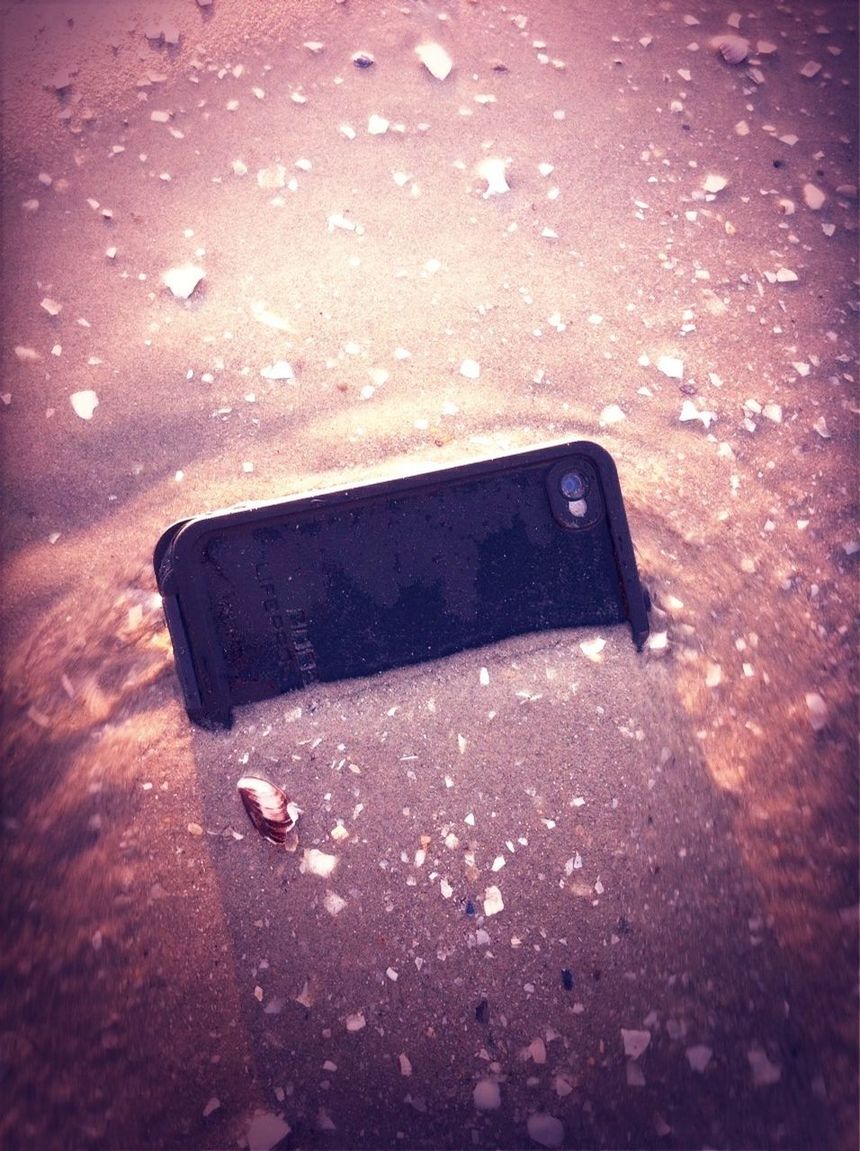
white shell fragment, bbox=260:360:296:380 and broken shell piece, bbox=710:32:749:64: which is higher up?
broken shell piece, bbox=710:32:749:64

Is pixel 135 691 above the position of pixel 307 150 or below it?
below

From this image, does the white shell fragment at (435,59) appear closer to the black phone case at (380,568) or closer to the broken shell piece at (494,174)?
the broken shell piece at (494,174)

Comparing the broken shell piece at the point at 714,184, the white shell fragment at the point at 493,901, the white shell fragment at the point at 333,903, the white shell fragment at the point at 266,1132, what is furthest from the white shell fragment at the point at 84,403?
the broken shell piece at the point at 714,184

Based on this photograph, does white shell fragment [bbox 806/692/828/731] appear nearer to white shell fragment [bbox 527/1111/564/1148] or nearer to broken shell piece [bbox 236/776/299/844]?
white shell fragment [bbox 527/1111/564/1148]

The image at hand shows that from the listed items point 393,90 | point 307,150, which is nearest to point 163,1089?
point 307,150

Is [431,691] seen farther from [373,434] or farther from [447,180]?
[447,180]

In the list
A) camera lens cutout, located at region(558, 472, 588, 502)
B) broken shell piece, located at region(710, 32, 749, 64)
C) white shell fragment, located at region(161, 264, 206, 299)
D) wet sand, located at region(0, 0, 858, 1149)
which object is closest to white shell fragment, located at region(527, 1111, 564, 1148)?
wet sand, located at region(0, 0, 858, 1149)
